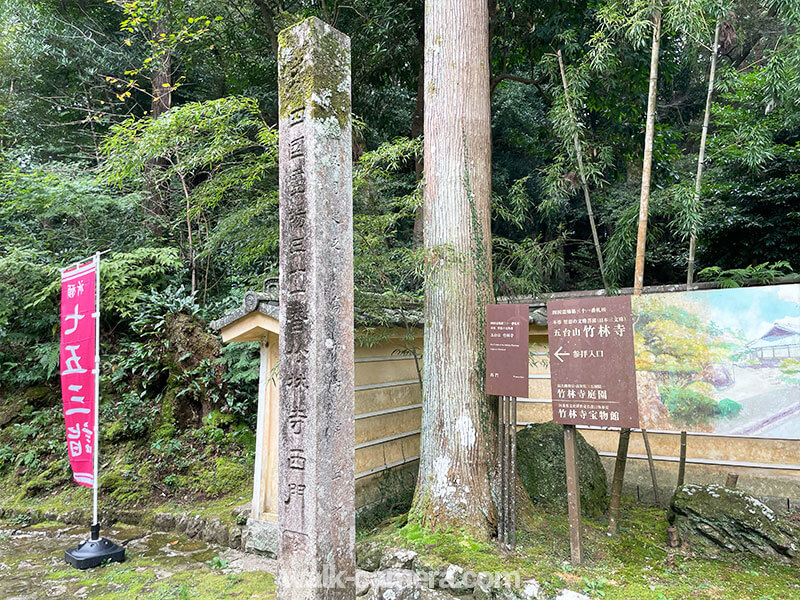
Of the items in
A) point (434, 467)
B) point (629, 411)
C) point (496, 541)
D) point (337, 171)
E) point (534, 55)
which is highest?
point (534, 55)

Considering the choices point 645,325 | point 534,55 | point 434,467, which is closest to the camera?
point 645,325

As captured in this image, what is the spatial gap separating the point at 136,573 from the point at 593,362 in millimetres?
5108

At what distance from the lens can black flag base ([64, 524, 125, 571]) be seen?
5270 millimetres

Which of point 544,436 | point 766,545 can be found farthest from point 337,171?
point 766,545

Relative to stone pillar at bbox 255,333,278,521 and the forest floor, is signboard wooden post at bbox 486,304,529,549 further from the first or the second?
stone pillar at bbox 255,333,278,521

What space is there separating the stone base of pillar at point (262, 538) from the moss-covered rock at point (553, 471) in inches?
116

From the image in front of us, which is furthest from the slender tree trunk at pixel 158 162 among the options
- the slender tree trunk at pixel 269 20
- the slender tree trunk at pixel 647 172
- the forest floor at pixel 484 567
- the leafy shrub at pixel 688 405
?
the leafy shrub at pixel 688 405

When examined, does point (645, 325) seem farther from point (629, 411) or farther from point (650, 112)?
point (650, 112)

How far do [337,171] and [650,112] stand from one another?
3.56 metres

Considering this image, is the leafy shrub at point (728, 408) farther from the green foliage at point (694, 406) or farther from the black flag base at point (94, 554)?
the black flag base at point (94, 554)

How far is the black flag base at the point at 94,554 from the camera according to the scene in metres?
5.27

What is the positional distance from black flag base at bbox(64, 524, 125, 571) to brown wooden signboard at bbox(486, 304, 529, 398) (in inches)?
180

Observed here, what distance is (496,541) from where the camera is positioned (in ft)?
15.3

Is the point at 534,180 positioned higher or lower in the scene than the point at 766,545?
higher
